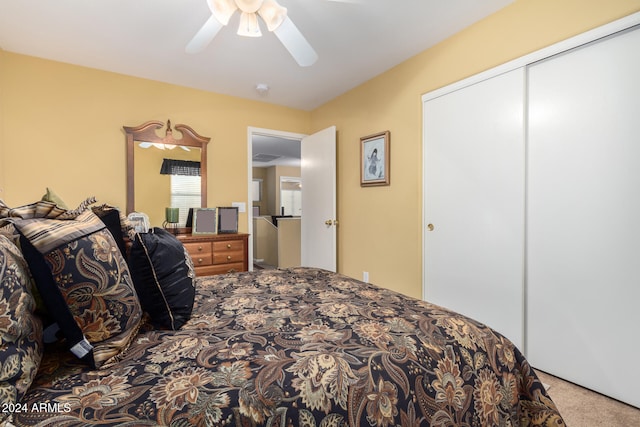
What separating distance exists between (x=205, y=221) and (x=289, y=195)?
549 centimetres

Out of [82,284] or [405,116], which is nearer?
[82,284]

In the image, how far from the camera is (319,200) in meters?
3.81

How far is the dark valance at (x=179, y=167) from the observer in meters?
3.26

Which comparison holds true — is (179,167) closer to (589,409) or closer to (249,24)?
(249,24)

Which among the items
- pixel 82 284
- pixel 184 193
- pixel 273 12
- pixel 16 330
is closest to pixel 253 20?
pixel 273 12

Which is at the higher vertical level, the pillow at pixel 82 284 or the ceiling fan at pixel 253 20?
the ceiling fan at pixel 253 20

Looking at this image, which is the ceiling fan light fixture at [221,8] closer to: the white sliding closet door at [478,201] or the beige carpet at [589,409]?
the white sliding closet door at [478,201]

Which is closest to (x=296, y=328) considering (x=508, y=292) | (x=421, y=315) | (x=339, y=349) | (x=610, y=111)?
(x=339, y=349)

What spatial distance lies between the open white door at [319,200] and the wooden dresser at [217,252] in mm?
923

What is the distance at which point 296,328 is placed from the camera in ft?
3.50

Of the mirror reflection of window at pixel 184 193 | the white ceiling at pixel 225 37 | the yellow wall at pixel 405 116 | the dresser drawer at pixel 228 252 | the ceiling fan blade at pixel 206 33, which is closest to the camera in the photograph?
the ceiling fan blade at pixel 206 33

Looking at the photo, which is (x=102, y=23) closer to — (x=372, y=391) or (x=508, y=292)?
(x=372, y=391)

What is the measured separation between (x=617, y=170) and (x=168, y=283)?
2318 millimetres

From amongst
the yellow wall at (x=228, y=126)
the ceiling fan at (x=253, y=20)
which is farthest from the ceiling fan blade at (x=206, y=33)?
the yellow wall at (x=228, y=126)
